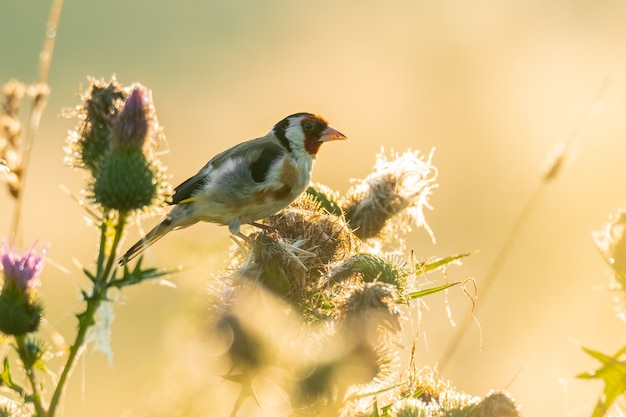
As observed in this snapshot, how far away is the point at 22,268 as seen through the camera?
3156 millimetres

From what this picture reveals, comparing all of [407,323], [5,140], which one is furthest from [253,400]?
[5,140]

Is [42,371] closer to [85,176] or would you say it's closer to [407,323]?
[85,176]

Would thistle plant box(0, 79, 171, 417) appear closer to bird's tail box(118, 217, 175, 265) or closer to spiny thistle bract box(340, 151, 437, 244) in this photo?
bird's tail box(118, 217, 175, 265)

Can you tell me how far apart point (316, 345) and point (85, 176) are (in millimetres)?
1292

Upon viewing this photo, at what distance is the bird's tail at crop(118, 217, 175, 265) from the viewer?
185 inches

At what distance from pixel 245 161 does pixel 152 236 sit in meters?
0.72

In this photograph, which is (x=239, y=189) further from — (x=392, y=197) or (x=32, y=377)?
(x=32, y=377)

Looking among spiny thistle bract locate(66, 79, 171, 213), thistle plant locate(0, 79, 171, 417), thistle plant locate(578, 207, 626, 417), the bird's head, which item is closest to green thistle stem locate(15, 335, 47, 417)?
thistle plant locate(0, 79, 171, 417)

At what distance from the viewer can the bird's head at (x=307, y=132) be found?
5402mm

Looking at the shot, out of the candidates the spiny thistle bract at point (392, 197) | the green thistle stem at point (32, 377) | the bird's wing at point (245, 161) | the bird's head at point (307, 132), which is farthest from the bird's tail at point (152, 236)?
the green thistle stem at point (32, 377)

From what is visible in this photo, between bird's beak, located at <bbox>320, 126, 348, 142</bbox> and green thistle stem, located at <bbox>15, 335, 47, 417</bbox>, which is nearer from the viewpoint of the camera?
green thistle stem, located at <bbox>15, 335, 47, 417</bbox>

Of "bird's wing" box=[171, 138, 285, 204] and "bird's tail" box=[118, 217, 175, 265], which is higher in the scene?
"bird's wing" box=[171, 138, 285, 204]

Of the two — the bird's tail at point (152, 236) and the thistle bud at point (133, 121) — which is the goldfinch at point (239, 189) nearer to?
the bird's tail at point (152, 236)

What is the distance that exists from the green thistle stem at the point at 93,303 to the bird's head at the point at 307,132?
2310 millimetres
